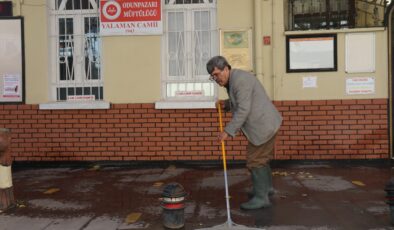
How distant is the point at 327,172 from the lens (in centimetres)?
805

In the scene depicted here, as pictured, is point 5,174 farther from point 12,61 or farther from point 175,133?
point 12,61

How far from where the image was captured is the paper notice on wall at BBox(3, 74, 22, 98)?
29.6 feet

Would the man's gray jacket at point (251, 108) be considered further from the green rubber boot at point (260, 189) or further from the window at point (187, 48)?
the window at point (187, 48)

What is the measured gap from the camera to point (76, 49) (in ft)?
29.9

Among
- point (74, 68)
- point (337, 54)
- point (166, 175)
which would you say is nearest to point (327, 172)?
Result: point (337, 54)

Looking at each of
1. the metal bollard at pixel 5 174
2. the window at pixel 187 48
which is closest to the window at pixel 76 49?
the window at pixel 187 48

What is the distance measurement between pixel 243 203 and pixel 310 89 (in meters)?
3.28

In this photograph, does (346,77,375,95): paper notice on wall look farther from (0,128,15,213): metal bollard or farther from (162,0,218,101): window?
(0,128,15,213): metal bollard

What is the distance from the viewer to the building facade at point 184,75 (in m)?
8.52

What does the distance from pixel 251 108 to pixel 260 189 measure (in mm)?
974

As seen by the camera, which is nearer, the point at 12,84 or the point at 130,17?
the point at 130,17

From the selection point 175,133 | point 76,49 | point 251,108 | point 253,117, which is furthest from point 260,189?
point 76,49

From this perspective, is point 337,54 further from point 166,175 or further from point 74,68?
point 74,68

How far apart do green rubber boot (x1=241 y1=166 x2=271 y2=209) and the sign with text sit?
3821 mm
